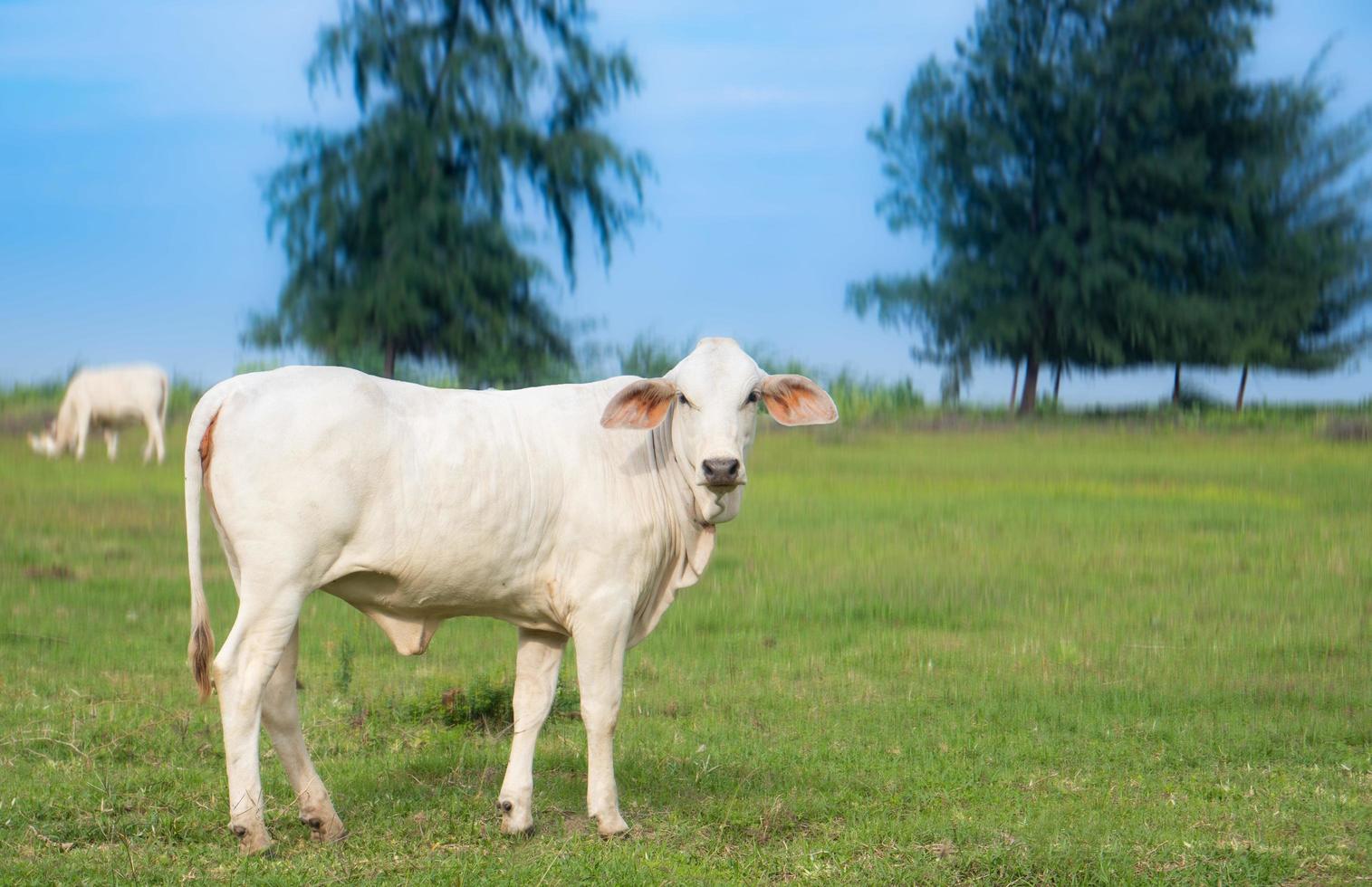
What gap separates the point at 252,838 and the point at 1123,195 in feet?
101

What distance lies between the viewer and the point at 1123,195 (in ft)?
107

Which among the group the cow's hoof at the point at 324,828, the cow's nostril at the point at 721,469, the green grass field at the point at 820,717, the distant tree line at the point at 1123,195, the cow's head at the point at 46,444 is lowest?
the green grass field at the point at 820,717

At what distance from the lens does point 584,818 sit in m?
5.93

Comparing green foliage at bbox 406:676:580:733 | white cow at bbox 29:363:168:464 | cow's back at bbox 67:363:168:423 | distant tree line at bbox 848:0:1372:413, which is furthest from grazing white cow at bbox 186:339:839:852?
distant tree line at bbox 848:0:1372:413

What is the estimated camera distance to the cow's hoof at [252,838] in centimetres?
527

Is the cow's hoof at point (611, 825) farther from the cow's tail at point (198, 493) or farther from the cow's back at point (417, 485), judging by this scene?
the cow's tail at point (198, 493)

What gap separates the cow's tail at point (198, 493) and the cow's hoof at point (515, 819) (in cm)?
128

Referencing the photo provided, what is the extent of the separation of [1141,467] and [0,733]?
1718 cm

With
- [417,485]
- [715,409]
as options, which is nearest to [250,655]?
[417,485]

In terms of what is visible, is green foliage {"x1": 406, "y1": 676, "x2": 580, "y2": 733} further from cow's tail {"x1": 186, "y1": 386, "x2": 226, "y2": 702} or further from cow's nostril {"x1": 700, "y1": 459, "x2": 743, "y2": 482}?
cow's nostril {"x1": 700, "y1": 459, "x2": 743, "y2": 482}

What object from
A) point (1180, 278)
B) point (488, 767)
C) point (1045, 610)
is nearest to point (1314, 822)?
point (488, 767)

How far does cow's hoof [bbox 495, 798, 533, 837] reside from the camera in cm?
569

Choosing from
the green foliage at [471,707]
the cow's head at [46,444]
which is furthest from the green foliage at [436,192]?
the green foliage at [471,707]

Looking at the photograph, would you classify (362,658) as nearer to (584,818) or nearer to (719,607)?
(719,607)
